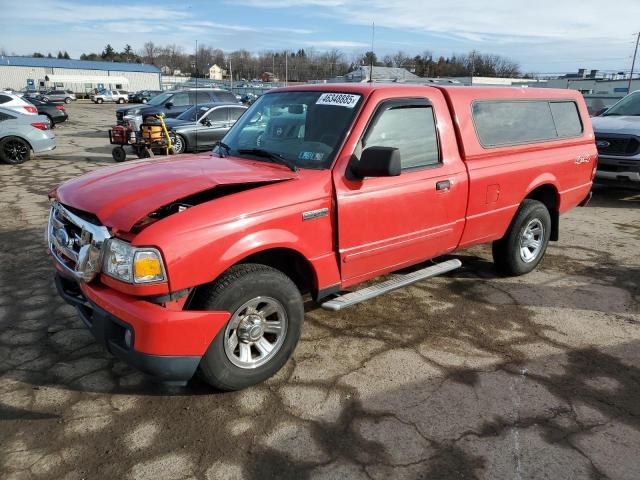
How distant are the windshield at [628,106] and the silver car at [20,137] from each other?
13295mm

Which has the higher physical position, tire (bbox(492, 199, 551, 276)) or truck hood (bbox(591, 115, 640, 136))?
truck hood (bbox(591, 115, 640, 136))

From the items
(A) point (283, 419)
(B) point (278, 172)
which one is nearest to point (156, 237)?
(B) point (278, 172)

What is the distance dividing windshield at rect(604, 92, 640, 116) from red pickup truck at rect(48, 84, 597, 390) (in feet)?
22.0

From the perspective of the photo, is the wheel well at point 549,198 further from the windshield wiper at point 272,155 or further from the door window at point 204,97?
the door window at point 204,97

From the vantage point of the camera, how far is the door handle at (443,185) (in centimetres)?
398

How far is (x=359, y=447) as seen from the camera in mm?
2719

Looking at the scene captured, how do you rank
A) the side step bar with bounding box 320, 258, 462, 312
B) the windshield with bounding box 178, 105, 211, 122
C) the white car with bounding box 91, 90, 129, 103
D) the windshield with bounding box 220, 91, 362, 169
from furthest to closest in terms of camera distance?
the white car with bounding box 91, 90, 129, 103, the windshield with bounding box 178, 105, 211, 122, the windshield with bounding box 220, 91, 362, 169, the side step bar with bounding box 320, 258, 462, 312

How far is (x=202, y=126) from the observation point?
14.4m

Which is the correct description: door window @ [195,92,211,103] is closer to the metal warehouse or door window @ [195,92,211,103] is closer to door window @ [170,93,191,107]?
door window @ [170,93,191,107]

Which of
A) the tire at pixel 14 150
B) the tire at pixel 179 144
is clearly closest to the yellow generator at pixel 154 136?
the tire at pixel 179 144

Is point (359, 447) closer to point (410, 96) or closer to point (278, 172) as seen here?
point (278, 172)

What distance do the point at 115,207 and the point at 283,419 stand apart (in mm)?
1619

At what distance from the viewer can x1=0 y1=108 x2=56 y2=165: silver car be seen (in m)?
12.0

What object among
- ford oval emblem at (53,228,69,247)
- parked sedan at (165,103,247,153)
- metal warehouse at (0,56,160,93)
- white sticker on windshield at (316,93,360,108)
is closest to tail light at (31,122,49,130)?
parked sedan at (165,103,247,153)
